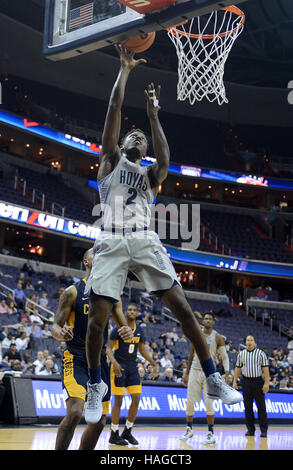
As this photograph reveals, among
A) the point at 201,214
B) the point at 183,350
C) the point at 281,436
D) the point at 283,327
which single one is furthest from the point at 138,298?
the point at 281,436

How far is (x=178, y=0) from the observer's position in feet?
20.7

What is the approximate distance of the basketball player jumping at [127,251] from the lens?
464cm

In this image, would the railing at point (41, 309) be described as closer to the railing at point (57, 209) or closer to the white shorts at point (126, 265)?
the railing at point (57, 209)

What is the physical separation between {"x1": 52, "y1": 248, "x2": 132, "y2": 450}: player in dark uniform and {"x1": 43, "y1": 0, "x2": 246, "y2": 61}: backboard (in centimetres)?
239

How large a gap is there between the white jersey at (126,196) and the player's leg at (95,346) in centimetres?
63

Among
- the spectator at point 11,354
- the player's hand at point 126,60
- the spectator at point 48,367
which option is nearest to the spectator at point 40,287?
the spectator at point 11,354

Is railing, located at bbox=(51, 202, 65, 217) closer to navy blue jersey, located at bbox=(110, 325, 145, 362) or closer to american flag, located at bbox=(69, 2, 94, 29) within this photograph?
navy blue jersey, located at bbox=(110, 325, 145, 362)

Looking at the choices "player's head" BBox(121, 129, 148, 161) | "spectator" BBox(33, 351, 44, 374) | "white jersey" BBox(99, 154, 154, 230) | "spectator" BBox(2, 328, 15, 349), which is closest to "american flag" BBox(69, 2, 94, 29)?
"player's head" BBox(121, 129, 148, 161)

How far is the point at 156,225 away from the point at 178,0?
28037 millimetres

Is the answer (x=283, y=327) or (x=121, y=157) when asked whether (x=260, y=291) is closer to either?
(x=283, y=327)

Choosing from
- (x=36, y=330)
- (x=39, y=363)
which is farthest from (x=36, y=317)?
(x=39, y=363)

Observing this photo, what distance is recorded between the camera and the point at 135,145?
16.5 ft

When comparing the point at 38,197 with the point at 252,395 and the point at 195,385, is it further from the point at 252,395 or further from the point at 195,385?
the point at 195,385

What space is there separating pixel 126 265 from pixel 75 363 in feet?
5.92
